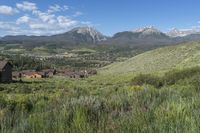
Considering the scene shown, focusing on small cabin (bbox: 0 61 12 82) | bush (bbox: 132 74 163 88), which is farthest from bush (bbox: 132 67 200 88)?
small cabin (bbox: 0 61 12 82)

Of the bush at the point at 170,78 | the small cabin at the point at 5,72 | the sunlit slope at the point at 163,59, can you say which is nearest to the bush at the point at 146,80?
the bush at the point at 170,78

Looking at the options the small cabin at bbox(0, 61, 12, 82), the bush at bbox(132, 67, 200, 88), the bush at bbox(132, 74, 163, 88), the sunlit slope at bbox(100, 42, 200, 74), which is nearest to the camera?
the bush at bbox(132, 67, 200, 88)

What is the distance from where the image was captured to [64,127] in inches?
187

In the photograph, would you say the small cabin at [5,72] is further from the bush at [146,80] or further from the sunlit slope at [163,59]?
the sunlit slope at [163,59]

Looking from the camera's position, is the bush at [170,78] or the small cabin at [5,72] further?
the small cabin at [5,72]

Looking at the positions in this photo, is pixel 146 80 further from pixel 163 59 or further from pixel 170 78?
pixel 163 59

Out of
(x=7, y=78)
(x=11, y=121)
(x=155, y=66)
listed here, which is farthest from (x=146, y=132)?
(x=155, y=66)

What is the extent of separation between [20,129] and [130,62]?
115 meters

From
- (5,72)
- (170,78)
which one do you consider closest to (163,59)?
(5,72)

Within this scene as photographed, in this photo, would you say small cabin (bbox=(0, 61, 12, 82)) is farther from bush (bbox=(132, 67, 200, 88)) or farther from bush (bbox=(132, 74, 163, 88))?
bush (bbox=(132, 67, 200, 88))

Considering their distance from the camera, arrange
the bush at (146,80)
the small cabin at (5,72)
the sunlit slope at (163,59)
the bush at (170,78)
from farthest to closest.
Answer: the sunlit slope at (163,59) → the small cabin at (5,72) → the bush at (146,80) → the bush at (170,78)

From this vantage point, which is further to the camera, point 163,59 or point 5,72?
point 163,59

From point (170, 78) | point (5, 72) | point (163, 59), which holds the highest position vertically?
point (170, 78)

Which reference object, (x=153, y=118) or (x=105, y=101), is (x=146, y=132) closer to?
(x=153, y=118)
